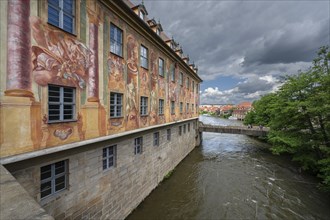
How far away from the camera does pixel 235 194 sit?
36.8 ft

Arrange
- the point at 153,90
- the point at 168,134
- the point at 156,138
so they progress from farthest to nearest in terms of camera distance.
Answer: the point at 168,134, the point at 156,138, the point at 153,90

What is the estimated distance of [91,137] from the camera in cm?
614

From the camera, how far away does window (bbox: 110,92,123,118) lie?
24.1ft

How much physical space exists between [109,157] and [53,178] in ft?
7.98

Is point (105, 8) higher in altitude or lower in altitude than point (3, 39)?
higher

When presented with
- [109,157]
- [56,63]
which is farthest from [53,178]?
[56,63]


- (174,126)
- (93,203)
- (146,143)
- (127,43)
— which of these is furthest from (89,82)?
(174,126)

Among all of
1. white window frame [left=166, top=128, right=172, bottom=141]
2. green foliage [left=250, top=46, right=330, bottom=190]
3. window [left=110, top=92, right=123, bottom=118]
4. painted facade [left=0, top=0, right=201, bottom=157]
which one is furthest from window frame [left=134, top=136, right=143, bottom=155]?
green foliage [left=250, top=46, right=330, bottom=190]

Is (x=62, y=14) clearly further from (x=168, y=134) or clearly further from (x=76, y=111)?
(x=168, y=134)

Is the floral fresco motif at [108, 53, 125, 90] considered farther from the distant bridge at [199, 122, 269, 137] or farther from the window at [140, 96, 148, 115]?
the distant bridge at [199, 122, 269, 137]

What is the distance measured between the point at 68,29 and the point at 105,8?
6.98 feet

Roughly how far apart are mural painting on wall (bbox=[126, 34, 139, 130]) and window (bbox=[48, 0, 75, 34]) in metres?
2.95

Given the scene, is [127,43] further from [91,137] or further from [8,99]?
[8,99]

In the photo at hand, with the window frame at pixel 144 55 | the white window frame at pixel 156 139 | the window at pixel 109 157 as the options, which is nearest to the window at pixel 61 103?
the window at pixel 109 157
